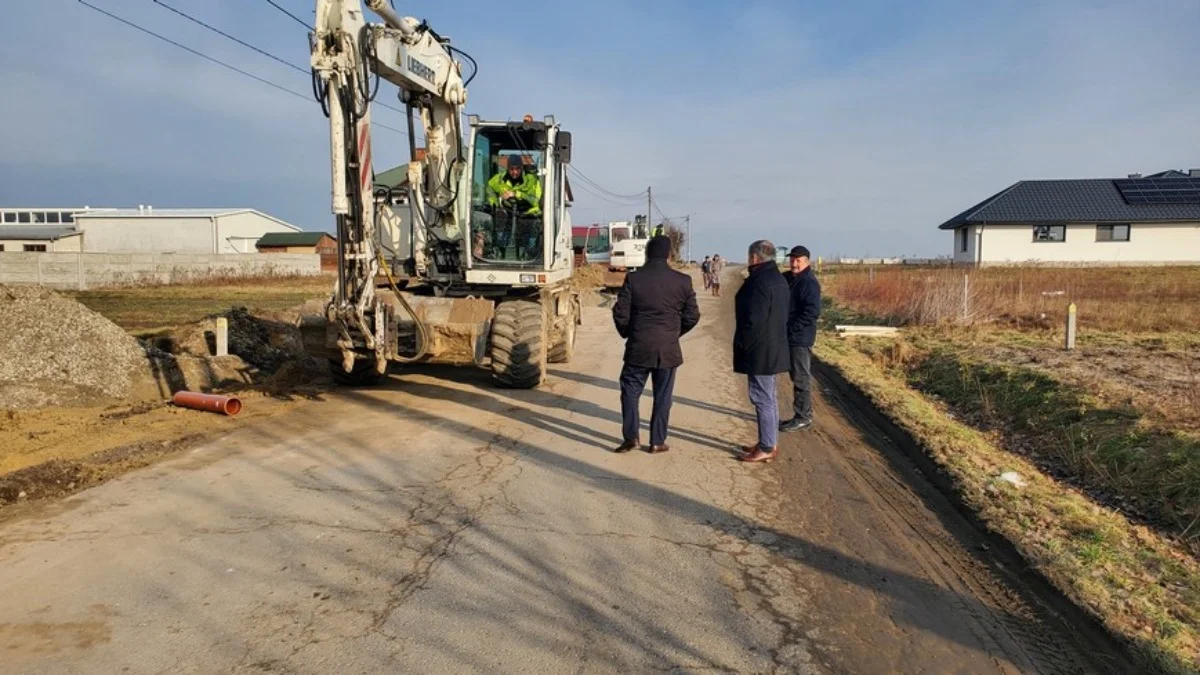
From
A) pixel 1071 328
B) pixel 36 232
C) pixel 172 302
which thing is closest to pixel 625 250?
pixel 172 302

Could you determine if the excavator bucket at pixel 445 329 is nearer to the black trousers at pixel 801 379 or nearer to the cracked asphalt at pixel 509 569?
the cracked asphalt at pixel 509 569

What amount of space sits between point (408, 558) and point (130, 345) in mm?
7644

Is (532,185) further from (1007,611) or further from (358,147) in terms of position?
(1007,611)

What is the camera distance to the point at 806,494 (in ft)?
20.9

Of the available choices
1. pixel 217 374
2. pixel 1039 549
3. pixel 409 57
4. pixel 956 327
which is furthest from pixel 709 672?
pixel 956 327

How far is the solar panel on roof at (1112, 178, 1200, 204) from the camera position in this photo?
151ft

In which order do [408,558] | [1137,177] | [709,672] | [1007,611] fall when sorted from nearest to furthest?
[709,672], [1007,611], [408,558], [1137,177]

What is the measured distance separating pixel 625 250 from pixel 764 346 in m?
29.6

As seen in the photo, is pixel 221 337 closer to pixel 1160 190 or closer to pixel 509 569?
pixel 509 569

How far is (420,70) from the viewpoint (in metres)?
10.0

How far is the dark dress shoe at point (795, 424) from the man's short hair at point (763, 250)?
2072 millimetres

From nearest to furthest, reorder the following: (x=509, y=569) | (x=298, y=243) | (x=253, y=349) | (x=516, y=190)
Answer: (x=509, y=569)
(x=516, y=190)
(x=253, y=349)
(x=298, y=243)

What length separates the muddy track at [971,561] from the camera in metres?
3.93

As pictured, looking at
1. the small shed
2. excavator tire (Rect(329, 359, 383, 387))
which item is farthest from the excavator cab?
the small shed
